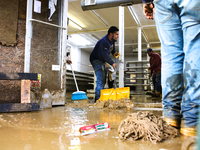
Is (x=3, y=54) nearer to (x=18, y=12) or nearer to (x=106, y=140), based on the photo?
(x=18, y=12)

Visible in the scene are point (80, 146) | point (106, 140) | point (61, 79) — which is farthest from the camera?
point (61, 79)

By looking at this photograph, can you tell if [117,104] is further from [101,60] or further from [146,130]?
[146,130]

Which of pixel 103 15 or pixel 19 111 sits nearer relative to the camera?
pixel 19 111

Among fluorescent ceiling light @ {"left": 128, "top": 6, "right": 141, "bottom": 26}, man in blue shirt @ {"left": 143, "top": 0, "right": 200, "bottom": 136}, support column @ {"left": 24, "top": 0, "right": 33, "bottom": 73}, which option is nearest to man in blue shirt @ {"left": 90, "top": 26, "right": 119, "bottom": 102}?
support column @ {"left": 24, "top": 0, "right": 33, "bottom": 73}

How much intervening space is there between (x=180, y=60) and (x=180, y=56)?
0.03m

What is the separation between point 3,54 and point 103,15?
7017 millimetres

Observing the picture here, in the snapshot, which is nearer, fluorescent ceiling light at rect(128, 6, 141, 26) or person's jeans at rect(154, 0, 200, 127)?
person's jeans at rect(154, 0, 200, 127)

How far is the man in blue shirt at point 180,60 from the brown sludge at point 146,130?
156 millimetres

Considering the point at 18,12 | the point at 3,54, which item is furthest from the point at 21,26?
the point at 3,54

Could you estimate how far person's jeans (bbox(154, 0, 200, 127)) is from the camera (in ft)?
3.84

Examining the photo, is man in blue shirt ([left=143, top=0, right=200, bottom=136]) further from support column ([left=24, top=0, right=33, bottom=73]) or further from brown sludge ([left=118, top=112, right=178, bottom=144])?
support column ([left=24, top=0, right=33, bottom=73])

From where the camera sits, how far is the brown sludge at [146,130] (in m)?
1.10

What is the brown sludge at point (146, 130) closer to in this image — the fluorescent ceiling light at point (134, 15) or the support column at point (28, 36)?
the support column at point (28, 36)

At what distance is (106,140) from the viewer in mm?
1114
